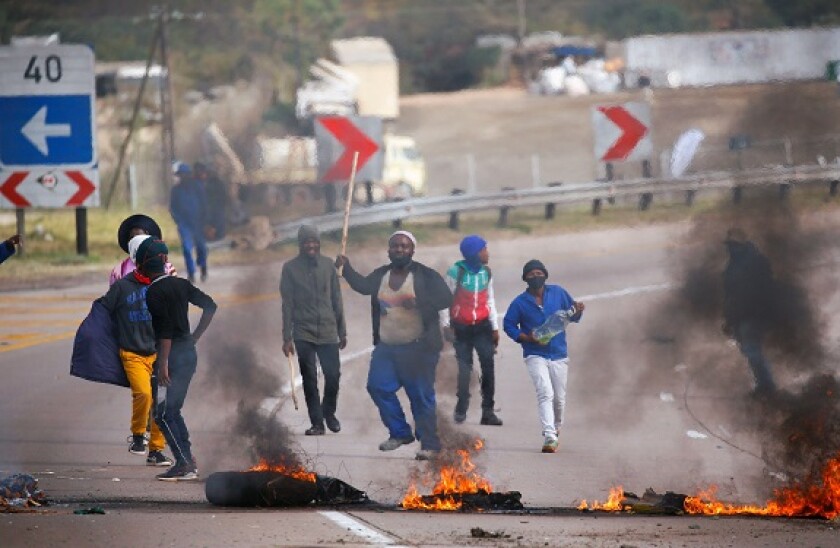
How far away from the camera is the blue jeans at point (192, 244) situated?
24.0 metres

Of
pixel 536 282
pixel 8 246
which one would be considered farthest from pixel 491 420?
pixel 8 246

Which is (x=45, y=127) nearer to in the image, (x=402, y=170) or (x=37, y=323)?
(x=37, y=323)

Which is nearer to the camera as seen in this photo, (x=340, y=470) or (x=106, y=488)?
(x=106, y=488)

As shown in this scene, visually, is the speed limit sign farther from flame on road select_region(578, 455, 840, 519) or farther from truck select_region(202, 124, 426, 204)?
flame on road select_region(578, 455, 840, 519)

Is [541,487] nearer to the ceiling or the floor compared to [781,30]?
nearer to the floor

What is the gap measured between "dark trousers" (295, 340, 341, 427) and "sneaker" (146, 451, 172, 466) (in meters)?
1.91

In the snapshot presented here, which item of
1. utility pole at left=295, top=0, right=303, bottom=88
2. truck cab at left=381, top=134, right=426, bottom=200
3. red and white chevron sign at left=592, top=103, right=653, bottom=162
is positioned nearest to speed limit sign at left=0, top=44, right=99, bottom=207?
red and white chevron sign at left=592, top=103, right=653, bottom=162

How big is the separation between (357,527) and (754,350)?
4688mm

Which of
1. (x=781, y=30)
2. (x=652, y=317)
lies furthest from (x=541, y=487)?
(x=781, y=30)

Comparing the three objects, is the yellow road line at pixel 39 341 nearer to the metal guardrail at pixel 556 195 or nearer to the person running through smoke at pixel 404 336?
the metal guardrail at pixel 556 195

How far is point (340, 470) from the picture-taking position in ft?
42.4

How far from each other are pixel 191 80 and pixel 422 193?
13592mm

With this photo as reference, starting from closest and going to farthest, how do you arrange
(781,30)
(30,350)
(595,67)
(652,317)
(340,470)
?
(340,470)
(652,317)
(30,350)
(781,30)
(595,67)

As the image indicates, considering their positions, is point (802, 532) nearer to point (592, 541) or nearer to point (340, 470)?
point (592, 541)
